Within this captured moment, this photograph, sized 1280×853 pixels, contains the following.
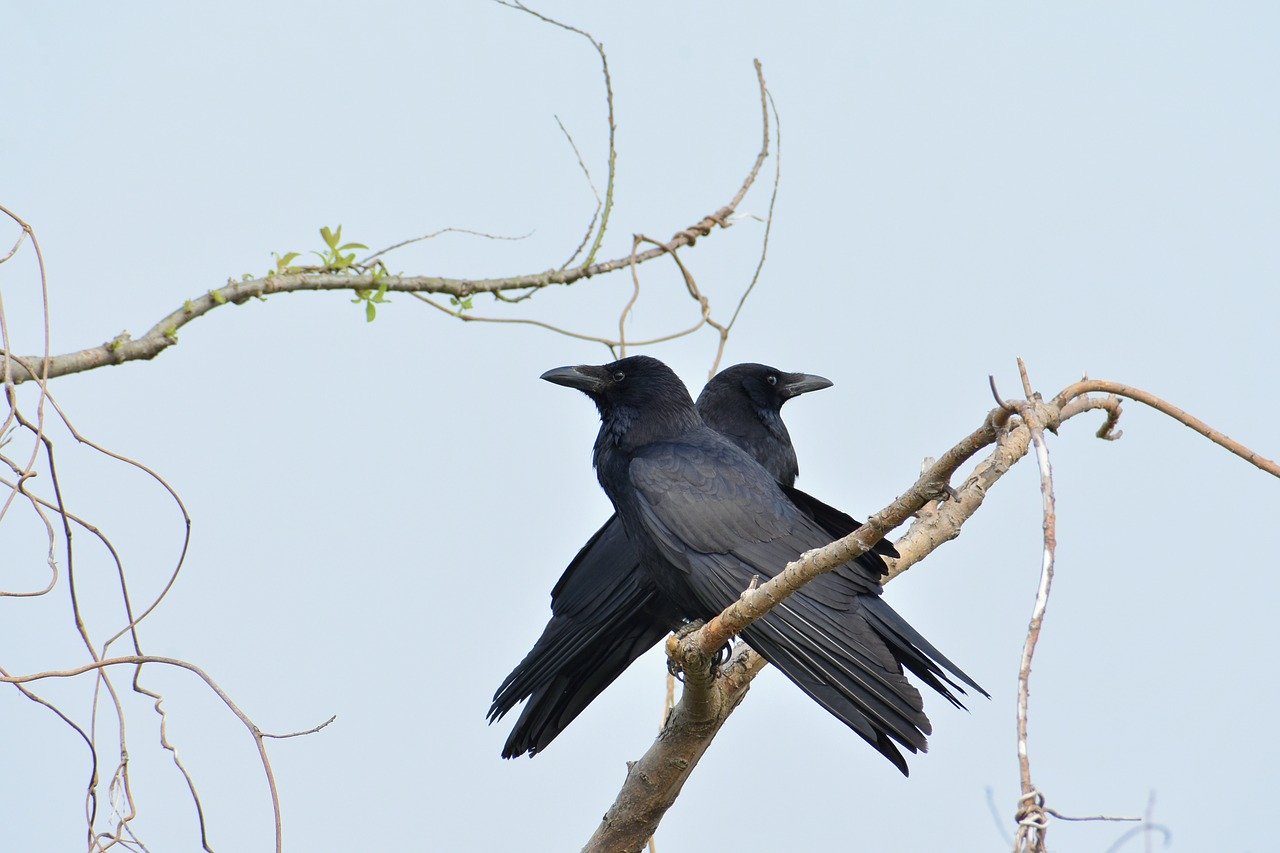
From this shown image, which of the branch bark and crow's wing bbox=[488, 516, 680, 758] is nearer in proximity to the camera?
the branch bark

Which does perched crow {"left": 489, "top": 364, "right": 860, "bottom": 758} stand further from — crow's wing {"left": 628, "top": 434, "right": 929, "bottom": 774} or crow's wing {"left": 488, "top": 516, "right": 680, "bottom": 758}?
crow's wing {"left": 628, "top": 434, "right": 929, "bottom": 774}

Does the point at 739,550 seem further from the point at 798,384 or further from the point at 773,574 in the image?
the point at 798,384

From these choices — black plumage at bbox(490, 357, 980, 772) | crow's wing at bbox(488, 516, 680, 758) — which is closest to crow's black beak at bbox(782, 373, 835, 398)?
black plumage at bbox(490, 357, 980, 772)

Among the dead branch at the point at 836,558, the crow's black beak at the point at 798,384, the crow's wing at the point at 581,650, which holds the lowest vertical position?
the dead branch at the point at 836,558

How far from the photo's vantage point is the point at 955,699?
429 centimetres

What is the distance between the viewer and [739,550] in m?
4.72

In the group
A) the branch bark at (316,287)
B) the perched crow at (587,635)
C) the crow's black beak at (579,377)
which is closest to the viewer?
the branch bark at (316,287)

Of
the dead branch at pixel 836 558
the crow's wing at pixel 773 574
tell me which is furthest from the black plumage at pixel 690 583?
the dead branch at pixel 836 558

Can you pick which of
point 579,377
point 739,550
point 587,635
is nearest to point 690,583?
point 739,550

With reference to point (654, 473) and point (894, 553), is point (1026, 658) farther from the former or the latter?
point (654, 473)

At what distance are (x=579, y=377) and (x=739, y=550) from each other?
3.69 ft

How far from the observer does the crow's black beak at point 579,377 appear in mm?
5465

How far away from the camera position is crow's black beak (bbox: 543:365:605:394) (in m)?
5.46

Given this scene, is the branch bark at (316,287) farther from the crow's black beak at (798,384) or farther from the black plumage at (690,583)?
the crow's black beak at (798,384)
